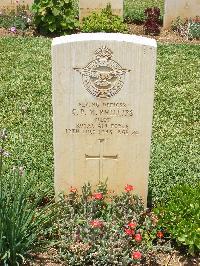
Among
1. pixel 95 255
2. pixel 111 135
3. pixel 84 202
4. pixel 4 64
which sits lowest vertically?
pixel 95 255

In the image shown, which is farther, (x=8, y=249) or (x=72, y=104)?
(x=72, y=104)

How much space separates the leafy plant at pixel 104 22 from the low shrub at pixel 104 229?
6752 mm

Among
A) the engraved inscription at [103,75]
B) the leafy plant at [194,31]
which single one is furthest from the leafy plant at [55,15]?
the engraved inscription at [103,75]

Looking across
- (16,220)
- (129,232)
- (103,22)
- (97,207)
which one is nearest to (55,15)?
(103,22)

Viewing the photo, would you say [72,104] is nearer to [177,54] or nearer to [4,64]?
[4,64]

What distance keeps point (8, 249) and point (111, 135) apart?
4.19 feet

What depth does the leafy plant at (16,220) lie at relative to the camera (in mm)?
4117

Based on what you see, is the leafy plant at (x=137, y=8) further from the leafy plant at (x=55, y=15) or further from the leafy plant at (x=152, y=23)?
Answer: the leafy plant at (x=55, y=15)

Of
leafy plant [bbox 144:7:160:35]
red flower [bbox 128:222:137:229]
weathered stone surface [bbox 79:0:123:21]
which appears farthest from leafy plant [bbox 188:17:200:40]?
red flower [bbox 128:222:137:229]

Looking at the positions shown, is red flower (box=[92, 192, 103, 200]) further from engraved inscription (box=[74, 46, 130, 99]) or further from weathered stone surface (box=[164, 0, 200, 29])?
weathered stone surface (box=[164, 0, 200, 29])

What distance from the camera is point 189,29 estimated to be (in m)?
11.4

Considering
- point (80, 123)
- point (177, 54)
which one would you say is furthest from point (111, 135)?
point (177, 54)

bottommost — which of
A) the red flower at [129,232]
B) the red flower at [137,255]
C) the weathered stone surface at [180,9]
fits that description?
the red flower at [137,255]

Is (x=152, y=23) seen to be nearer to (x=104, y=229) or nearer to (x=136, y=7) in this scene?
(x=136, y=7)
